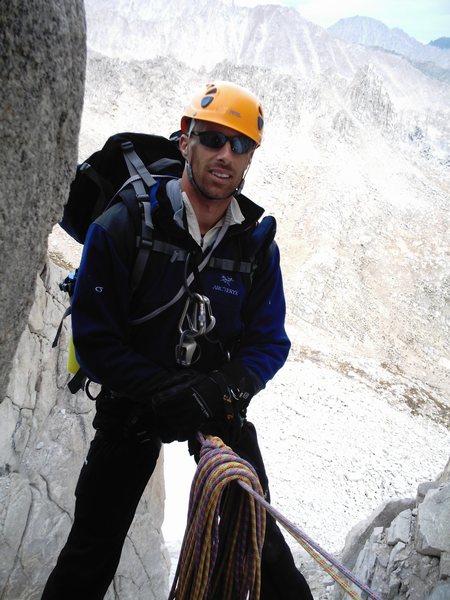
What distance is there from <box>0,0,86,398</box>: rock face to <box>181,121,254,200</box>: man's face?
37.2 inches

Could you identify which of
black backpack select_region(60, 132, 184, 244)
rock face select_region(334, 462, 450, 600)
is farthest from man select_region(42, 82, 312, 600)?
rock face select_region(334, 462, 450, 600)

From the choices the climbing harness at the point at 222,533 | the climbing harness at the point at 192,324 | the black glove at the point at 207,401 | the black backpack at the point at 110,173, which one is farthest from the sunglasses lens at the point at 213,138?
the climbing harness at the point at 222,533

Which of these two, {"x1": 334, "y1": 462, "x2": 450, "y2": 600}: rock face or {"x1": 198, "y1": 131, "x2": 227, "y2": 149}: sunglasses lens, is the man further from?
{"x1": 334, "y1": 462, "x2": 450, "y2": 600}: rock face

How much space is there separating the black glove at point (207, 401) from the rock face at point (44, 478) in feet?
9.67

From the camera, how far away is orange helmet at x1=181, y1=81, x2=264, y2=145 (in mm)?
2822

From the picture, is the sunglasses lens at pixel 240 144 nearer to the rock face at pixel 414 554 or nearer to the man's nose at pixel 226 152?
the man's nose at pixel 226 152

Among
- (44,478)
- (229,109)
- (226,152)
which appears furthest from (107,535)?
(44,478)

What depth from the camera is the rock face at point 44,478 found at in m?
4.50

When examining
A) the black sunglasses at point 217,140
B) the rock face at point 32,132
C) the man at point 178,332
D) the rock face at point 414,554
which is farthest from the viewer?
the rock face at point 414,554

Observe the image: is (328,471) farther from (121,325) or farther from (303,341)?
(121,325)

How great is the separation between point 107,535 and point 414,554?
140 inches

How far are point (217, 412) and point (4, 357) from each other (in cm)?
125

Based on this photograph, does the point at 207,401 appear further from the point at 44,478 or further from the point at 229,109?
the point at 44,478

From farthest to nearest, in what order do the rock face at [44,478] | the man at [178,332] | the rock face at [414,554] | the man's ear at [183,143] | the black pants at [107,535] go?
the rock face at [44,478] → the rock face at [414,554] → the man's ear at [183,143] → the black pants at [107,535] → the man at [178,332]
